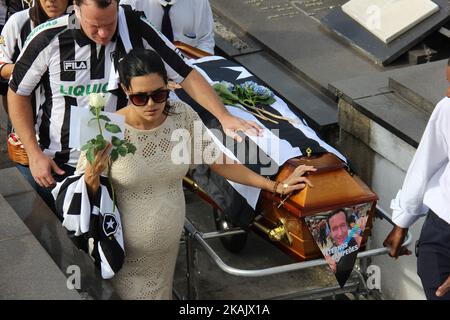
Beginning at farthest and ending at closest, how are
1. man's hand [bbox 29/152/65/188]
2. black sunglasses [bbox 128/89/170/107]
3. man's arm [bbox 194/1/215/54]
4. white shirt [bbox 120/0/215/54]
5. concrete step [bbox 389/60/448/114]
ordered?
man's arm [bbox 194/1/215/54] → white shirt [bbox 120/0/215/54] → concrete step [bbox 389/60/448/114] → man's hand [bbox 29/152/65/188] → black sunglasses [bbox 128/89/170/107]

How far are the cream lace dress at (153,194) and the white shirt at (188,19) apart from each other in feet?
7.83

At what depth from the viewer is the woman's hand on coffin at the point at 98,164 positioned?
4.41 metres

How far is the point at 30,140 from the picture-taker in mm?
4996

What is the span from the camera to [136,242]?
→ 4711mm

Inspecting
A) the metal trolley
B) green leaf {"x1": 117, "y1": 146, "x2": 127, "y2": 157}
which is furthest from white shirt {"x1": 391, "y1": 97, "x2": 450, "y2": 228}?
green leaf {"x1": 117, "y1": 146, "x2": 127, "y2": 157}

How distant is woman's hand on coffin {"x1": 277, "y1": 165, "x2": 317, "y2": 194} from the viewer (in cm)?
532

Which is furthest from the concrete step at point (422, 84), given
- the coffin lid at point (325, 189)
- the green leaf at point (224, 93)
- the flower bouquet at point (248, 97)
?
the green leaf at point (224, 93)

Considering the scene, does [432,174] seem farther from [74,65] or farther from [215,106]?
[74,65]

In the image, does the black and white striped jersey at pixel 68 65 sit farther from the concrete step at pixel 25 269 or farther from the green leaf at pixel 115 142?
the green leaf at pixel 115 142

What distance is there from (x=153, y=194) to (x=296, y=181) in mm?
999

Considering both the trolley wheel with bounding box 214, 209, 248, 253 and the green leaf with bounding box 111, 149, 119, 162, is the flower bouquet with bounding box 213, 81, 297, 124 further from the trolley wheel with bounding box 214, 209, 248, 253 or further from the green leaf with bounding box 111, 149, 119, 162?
the green leaf with bounding box 111, 149, 119, 162

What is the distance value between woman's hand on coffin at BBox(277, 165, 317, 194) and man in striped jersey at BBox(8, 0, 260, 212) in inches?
15.1
